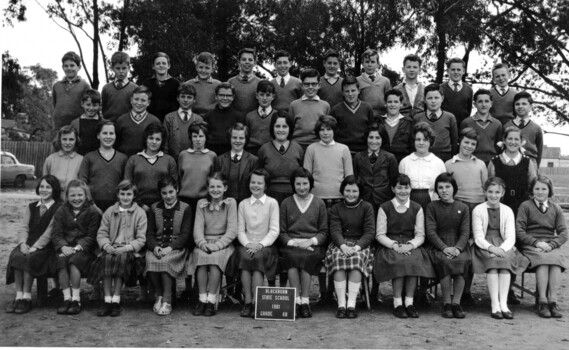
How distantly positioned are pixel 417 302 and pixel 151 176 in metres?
3.00

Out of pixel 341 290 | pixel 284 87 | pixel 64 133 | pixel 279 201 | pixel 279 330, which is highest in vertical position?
pixel 284 87

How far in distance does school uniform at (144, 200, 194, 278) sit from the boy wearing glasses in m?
0.96

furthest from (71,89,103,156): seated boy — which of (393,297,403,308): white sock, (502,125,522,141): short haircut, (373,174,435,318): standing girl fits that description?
(502,125,522,141): short haircut

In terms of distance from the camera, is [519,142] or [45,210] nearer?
[45,210]

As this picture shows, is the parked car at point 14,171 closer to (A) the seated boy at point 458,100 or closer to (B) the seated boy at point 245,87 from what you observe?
(B) the seated boy at point 245,87

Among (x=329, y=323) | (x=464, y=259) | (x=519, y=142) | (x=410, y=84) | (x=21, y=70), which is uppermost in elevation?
(x=21, y=70)

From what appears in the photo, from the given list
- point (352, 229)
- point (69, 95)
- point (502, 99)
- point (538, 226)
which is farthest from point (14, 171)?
point (538, 226)

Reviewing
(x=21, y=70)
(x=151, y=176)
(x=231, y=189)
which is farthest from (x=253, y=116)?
(x=21, y=70)

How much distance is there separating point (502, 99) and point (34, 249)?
544cm

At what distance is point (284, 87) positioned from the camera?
723 cm

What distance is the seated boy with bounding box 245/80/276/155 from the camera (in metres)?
6.61

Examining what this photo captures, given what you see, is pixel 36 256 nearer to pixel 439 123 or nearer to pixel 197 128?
pixel 197 128

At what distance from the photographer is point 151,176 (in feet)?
20.0

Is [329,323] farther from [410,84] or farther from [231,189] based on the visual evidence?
[410,84]
